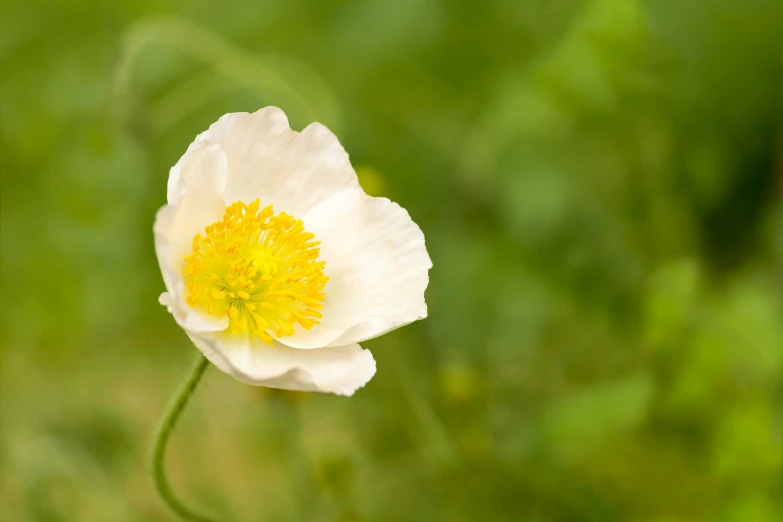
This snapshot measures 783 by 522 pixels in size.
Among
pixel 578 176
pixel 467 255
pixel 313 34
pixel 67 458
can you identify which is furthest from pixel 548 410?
pixel 313 34

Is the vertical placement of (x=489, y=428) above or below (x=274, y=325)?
above

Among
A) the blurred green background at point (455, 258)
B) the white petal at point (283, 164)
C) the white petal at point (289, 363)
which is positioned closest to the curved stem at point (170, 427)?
the white petal at point (289, 363)

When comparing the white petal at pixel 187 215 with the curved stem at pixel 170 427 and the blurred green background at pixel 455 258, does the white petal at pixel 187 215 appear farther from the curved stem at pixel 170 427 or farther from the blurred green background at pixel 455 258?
the blurred green background at pixel 455 258

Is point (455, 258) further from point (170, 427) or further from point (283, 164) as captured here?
point (170, 427)

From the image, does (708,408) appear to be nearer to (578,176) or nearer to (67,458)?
(578,176)

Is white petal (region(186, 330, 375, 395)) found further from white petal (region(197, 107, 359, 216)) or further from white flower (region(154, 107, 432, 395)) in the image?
white petal (region(197, 107, 359, 216))
